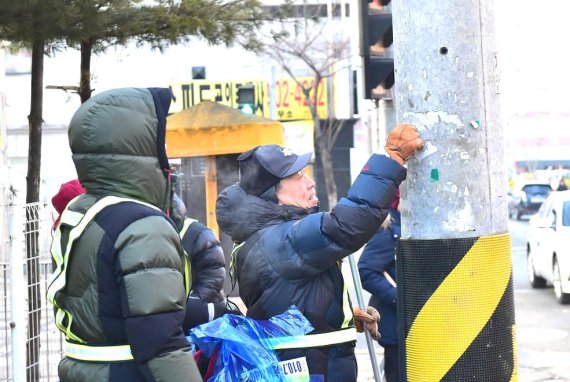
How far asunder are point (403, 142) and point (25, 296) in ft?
11.7

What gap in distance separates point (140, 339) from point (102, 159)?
0.61m

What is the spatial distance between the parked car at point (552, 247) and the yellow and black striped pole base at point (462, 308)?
10603mm

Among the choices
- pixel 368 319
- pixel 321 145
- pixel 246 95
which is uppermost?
pixel 321 145

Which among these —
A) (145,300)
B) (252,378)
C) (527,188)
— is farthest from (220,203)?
(527,188)

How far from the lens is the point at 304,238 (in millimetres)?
3318

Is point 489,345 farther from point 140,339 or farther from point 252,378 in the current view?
point 140,339

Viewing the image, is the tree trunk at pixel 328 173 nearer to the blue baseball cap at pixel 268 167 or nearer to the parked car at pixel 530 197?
the parked car at pixel 530 197

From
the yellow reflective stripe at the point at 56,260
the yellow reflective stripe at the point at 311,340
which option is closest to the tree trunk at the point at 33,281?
the yellow reflective stripe at the point at 56,260

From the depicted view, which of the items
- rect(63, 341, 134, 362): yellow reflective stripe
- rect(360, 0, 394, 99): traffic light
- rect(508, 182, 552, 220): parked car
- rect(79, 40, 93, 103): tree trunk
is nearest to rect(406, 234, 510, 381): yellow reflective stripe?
rect(63, 341, 134, 362): yellow reflective stripe

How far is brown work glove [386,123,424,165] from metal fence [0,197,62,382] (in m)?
3.22

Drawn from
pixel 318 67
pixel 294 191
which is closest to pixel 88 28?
pixel 294 191

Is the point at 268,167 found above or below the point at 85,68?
below

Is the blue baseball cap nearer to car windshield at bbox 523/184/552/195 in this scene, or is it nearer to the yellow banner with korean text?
the yellow banner with korean text

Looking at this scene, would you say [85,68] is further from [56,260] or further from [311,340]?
[311,340]
